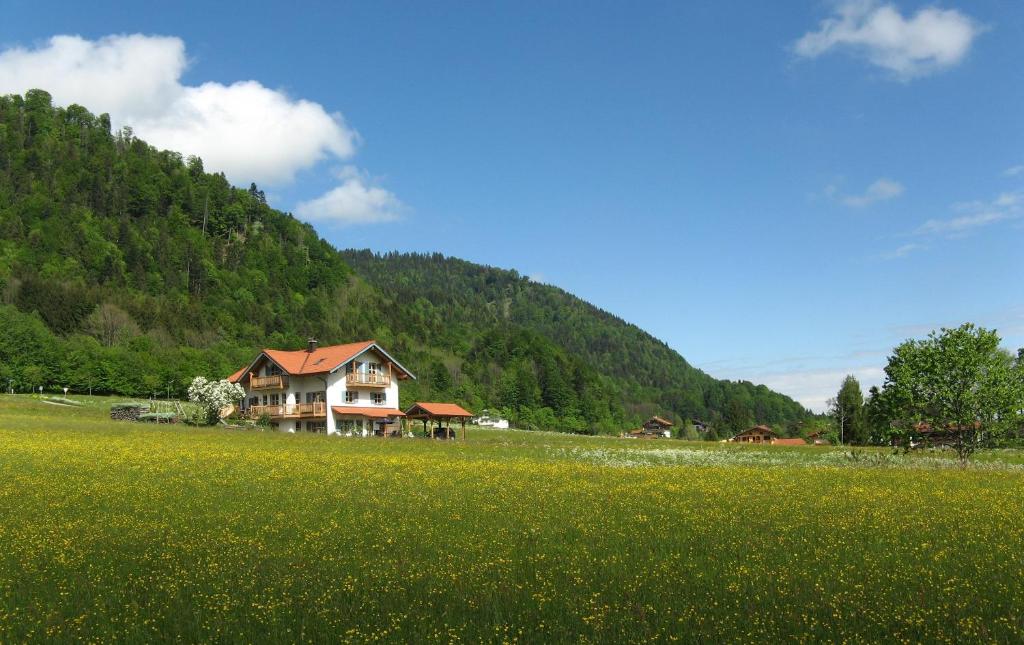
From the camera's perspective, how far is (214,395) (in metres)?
75.8

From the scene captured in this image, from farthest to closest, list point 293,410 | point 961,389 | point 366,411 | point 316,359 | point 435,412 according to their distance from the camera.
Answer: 1. point 316,359
2. point 293,410
3. point 366,411
4. point 435,412
5. point 961,389

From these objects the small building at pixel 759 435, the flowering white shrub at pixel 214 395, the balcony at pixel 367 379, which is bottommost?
the small building at pixel 759 435

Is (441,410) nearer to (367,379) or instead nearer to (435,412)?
(435,412)

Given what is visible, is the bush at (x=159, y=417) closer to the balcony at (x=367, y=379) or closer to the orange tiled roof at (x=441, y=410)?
the balcony at (x=367, y=379)

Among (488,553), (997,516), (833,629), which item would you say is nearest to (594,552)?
(488,553)

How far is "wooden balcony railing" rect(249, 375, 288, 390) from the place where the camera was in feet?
275

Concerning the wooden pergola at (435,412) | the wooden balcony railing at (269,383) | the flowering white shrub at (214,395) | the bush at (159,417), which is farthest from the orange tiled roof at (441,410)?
the bush at (159,417)

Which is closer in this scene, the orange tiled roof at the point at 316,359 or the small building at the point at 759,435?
the orange tiled roof at the point at 316,359

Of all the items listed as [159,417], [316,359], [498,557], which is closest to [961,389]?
[498,557]

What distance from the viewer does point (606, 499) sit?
25922 mm

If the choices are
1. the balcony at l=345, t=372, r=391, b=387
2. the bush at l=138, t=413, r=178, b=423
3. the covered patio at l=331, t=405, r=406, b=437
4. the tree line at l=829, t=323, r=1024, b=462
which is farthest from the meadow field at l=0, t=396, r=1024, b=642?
the balcony at l=345, t=372, r=391, b=387

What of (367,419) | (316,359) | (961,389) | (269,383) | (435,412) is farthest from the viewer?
(269,383)

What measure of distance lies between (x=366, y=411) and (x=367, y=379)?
350cm

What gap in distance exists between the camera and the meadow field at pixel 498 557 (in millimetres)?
12367
